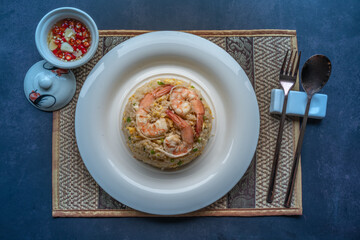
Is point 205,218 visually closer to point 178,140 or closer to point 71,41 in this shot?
point 178,140

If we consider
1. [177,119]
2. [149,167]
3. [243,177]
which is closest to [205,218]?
[243,177]

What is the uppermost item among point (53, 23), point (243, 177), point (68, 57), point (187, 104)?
point (53, 23)

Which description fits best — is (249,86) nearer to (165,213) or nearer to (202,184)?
(202,184)

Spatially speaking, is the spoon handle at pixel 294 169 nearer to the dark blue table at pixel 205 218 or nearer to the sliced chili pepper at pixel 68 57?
the dark blue table at pixel 205 218

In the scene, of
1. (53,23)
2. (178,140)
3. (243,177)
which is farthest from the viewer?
(243,177)

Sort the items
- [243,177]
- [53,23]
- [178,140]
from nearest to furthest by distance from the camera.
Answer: [178,140], [53,23], [243,177]

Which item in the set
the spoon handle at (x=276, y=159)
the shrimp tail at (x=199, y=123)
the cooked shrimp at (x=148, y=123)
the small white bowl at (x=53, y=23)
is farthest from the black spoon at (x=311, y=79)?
the small white bowl at (x=53, y=23)

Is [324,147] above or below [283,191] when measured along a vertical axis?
above

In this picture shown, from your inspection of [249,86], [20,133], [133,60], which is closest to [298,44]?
[249,86]
